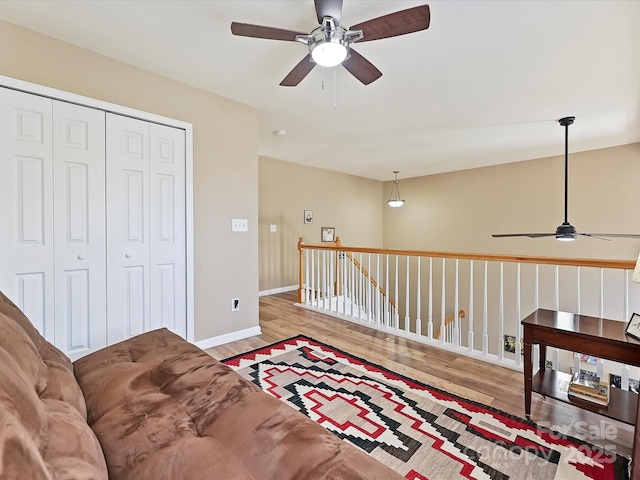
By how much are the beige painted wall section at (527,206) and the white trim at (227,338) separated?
478 cm

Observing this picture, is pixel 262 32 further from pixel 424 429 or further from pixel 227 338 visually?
pixel 227 338

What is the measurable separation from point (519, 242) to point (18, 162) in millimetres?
6536

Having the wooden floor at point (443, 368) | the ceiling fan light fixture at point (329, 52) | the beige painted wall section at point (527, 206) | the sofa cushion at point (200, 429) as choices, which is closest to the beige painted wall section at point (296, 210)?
the beige painted wall section at point (527, 206)

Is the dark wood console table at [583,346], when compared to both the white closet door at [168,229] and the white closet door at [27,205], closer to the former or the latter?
the white closet door at [168,229]

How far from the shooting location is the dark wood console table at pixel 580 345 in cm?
147

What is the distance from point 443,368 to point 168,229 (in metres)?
2.62

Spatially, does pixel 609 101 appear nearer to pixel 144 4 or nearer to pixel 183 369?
pixel 144 4

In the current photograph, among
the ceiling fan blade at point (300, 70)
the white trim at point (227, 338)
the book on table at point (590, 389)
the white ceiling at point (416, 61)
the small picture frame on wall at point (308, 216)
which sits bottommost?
the white trim at point (227, 338)

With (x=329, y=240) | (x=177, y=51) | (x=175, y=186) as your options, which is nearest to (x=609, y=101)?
(x=177, y=51)

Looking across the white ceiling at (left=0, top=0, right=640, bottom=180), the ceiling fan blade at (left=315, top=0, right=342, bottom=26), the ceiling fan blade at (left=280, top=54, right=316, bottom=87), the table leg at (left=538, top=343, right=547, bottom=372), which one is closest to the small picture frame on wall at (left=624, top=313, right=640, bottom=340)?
the table leg at (left=538, top=343, right=547, bottom=372)

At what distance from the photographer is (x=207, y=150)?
2803 mm

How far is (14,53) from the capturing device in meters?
1.90

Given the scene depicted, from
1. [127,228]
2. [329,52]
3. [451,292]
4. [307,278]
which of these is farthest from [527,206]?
[127,228]

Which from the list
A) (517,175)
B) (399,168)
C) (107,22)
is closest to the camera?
(107,22)
